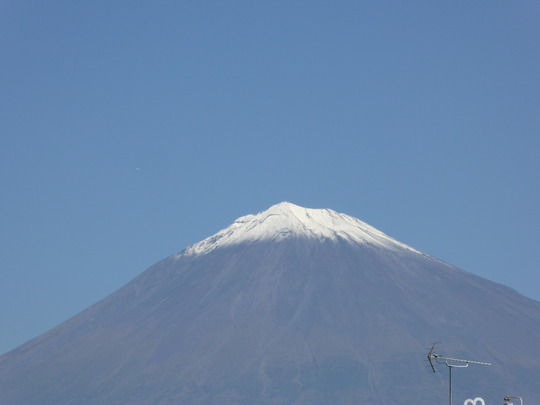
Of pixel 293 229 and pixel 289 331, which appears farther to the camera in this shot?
pixel 293 229

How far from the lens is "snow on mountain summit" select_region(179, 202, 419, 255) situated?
Result: 18975cm

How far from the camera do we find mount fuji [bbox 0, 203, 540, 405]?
15525 cm

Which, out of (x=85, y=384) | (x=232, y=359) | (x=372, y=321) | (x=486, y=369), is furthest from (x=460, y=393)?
(x=85, y=384)

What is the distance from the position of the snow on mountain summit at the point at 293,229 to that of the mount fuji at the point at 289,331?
30 centimetres

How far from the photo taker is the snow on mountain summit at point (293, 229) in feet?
623

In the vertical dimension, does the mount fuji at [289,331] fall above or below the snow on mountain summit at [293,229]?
below

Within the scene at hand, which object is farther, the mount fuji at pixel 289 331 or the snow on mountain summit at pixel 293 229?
the snow on mountain summit at pixel 293 229

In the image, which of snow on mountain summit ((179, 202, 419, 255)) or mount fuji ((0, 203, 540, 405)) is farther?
snow on mountain summit ((179, 202, 419, 255))

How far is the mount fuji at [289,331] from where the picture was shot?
155 metres

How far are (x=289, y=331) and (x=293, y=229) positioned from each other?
28.2 meters

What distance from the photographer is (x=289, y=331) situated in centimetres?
16612

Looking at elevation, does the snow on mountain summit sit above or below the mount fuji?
above

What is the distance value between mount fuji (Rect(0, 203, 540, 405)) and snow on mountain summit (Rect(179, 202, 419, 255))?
30 centimetres

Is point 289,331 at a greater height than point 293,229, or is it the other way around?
point 293,229
